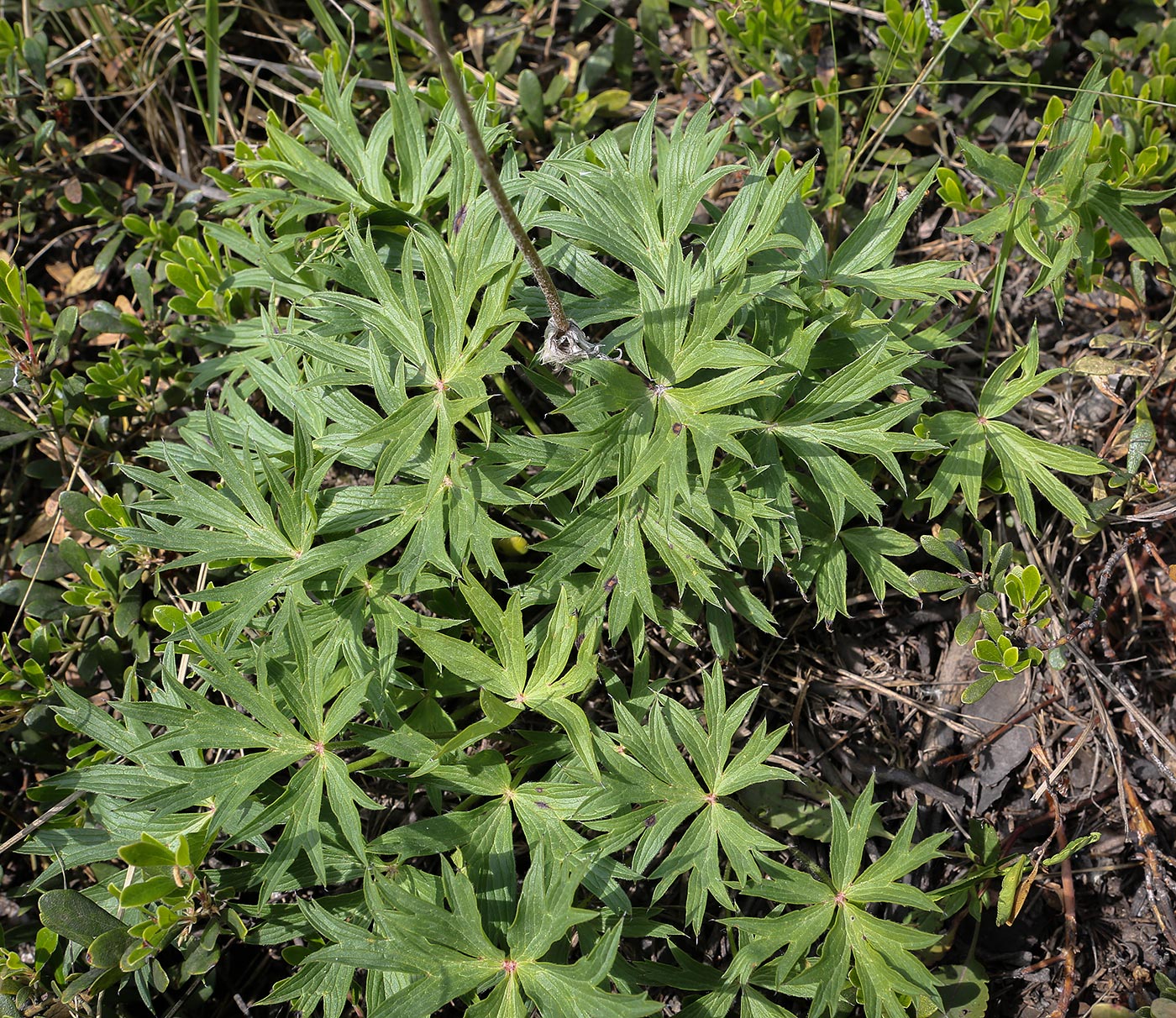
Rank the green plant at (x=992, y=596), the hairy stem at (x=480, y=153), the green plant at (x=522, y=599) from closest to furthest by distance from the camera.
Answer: the hairy stem at (x=480, y=153), the green plant at (x=522, y=599), the green plant at (x=992, y=596)

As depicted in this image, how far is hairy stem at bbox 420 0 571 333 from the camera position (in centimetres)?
129

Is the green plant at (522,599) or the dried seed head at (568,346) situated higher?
the dried seed head at (568,346)

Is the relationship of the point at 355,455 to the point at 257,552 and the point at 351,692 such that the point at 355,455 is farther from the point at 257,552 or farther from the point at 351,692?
the point at 351,692

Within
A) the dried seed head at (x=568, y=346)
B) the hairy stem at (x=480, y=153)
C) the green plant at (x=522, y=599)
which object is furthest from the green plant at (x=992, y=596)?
the hairy stem at (x=480, y=153)

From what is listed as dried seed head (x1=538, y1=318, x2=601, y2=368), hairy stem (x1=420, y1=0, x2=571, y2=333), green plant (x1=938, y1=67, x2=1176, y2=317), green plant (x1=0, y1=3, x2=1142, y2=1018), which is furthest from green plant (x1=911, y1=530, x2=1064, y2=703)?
hairy stem (x1=420, y1=0, x2=571, y2=333)

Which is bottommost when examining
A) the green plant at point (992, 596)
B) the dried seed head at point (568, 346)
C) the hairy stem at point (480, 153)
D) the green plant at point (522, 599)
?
the green plant at point (992, 596)

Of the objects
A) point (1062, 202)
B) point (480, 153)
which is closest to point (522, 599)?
point (480, 153)

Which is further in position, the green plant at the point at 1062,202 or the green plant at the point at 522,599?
the green plant at the point at 1062,202

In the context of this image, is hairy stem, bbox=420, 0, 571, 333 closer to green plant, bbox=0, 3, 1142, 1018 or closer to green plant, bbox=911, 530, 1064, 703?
green plant, bbox=0, 3, 1142, 1018

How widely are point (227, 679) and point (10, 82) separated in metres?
2.61

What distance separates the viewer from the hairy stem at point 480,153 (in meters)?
1.29

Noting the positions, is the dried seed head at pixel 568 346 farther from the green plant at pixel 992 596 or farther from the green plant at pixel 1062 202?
the green plant at pixel 1062 202

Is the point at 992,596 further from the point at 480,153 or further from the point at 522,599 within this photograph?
the point at 480,153

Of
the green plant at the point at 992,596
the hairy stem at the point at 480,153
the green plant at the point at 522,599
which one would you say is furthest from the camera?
the green plant at the point at 992,596
